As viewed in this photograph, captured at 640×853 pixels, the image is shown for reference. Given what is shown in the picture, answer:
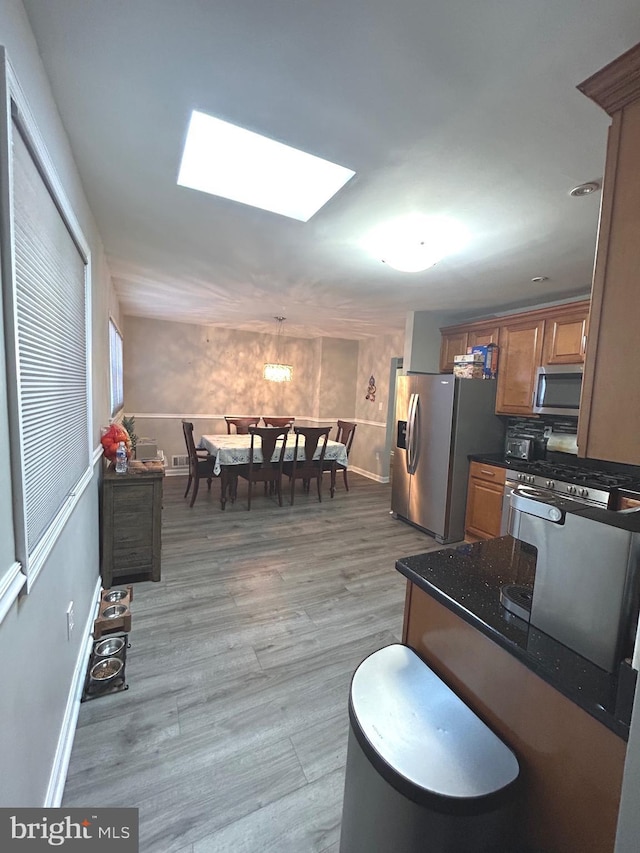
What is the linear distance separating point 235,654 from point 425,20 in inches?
105

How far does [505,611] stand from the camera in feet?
3.43

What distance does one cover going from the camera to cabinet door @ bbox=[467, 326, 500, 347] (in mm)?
3840

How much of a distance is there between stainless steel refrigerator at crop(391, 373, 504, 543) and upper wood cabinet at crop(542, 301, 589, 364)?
2.03 ft

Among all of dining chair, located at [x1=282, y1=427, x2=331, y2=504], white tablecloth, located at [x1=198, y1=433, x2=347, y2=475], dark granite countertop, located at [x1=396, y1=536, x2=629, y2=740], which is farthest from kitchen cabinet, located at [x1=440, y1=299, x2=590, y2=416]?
dark granite countertop, located at [x1=396, y1=536, x2=629, y2=740]

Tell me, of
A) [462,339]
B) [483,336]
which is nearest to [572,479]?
[483,336]

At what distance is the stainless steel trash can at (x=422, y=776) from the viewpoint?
784 mm

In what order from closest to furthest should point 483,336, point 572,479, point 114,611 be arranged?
1. point 114,611
2. point 572,479
3. point 483,336

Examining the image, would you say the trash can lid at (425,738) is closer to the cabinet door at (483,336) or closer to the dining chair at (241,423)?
the cabinet door at (483,336)

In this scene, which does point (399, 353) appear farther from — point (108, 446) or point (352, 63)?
point (352, 63)

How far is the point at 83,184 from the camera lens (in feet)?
6.26

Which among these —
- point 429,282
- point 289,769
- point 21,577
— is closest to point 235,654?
point 289,769

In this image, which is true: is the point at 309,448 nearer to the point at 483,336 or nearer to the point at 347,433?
the point at 347,433

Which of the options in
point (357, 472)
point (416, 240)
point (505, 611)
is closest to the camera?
point (505, 611)

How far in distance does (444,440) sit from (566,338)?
1.40 metres
